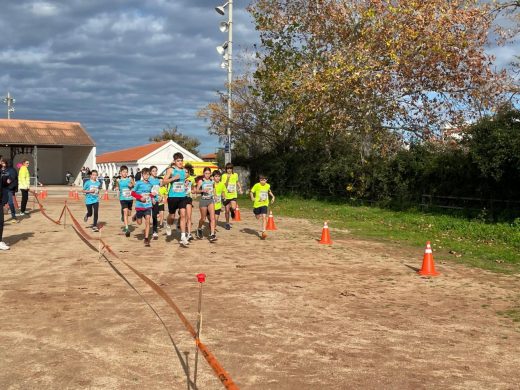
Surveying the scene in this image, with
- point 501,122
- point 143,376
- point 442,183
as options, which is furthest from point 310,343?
point 442,183

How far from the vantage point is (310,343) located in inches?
215

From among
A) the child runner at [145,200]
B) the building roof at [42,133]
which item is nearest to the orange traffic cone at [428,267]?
the child runner at [145,200]

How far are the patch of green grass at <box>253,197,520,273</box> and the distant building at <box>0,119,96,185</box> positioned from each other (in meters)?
32.2

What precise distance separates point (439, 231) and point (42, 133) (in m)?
42.6

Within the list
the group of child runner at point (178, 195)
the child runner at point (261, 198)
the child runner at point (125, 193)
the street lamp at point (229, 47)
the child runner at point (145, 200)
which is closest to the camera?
the group of child runner at point (178, 195)

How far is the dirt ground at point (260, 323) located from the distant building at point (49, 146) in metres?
39.1

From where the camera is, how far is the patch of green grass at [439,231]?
11.5m

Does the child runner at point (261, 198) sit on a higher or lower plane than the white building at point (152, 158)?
lower

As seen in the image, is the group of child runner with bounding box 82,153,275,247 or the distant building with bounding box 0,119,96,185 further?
the distant building with bounding box 0,119,96,185

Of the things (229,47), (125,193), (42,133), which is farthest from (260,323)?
(42,133)

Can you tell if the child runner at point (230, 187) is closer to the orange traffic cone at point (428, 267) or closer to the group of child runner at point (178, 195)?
the group of child runner at point (178, 195)

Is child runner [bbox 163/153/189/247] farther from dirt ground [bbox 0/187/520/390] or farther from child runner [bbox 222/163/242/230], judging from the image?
child runner [bbox 222/163/242/230]

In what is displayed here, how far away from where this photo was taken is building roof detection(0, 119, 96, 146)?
46.7m

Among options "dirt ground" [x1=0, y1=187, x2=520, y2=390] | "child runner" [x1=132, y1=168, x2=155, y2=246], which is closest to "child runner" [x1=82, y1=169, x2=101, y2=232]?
"child runner" [x1=132, y1=168, x2=155, y2=246]
